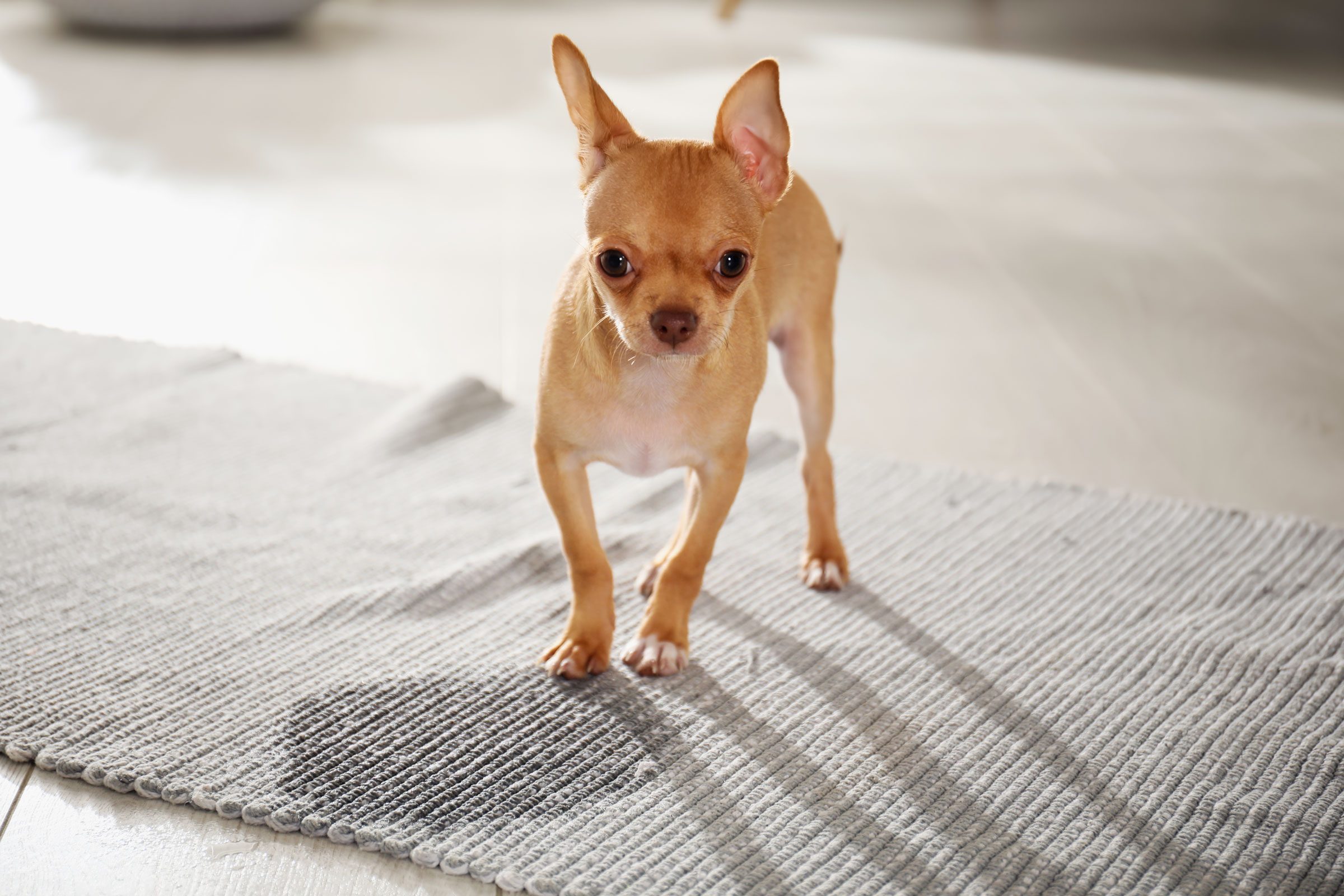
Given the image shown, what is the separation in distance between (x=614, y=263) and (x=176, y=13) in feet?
15.7

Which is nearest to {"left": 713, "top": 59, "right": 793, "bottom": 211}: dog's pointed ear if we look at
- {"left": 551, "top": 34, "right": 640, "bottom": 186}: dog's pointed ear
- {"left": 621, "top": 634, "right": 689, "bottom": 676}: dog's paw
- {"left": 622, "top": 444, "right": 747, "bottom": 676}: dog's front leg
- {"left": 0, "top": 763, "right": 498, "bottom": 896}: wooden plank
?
{"left": 551, "top": 34, "right": 640, "bottom": 186}: dog's pointed ear

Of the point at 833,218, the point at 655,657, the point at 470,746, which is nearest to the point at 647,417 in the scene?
the point at 655,657

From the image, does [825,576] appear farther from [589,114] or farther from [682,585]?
[589,114]

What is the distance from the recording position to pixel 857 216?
12.0 feet

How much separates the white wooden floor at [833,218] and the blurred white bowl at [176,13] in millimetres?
124

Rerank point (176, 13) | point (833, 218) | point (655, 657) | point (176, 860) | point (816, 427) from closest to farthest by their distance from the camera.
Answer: point (176, 860) < point (655, 657) < point (816, 427) < point (833, 218) < point (176, 13)

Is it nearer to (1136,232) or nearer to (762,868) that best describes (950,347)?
(1136,232)

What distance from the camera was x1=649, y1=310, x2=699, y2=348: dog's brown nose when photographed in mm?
1331

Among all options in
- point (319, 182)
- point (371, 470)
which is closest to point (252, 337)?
point (371, 470)

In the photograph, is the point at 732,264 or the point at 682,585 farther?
the point at 682,585

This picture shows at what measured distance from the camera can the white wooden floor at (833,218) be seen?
7.66 ft

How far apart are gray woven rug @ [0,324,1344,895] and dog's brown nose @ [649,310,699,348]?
48cm

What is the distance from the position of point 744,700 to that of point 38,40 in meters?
5.10

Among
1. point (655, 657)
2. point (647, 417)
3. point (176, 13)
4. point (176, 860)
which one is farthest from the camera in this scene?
point (176, 13)
